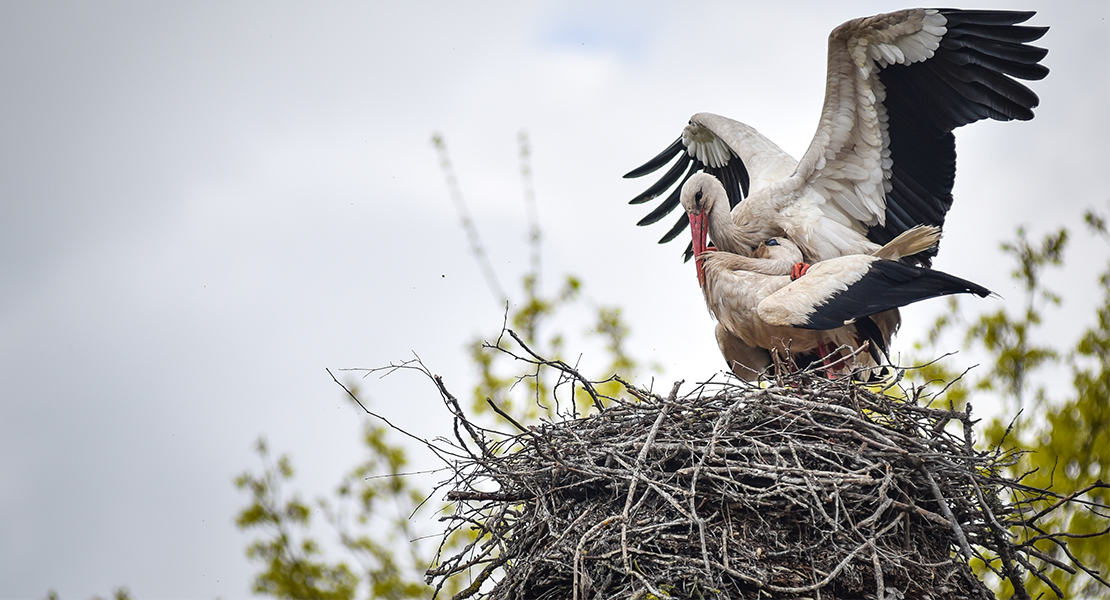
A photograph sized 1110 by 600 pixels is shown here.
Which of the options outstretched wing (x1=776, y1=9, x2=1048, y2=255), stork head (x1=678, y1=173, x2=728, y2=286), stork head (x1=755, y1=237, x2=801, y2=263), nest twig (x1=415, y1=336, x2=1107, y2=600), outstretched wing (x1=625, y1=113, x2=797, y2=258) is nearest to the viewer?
nest twig (x1=415, y1=336, x2=1107, y2=600)

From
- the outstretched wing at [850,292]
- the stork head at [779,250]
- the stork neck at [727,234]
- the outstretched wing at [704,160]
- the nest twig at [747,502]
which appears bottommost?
the nest twig at [747,502]

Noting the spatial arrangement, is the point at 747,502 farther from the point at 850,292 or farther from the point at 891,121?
the point at 891,121

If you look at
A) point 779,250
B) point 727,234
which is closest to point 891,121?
point 779,250

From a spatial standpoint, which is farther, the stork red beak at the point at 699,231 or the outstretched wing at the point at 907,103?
the stork red beak at the point at 699,231

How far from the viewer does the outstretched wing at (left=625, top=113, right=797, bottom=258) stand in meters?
7.14

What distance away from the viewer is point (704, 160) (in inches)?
311

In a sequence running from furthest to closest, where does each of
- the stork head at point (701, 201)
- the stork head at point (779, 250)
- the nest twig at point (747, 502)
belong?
the stork head at point (701, 201), the stork head at point (779, 250), the nest twig at point (747, 502)

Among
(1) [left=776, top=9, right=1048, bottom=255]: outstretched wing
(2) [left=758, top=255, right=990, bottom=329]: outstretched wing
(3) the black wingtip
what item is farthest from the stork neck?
(3) the black wingtip

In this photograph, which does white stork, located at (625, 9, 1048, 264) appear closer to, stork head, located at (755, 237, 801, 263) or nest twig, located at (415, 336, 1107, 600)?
stork head, located at (755, 237, 801, 263)

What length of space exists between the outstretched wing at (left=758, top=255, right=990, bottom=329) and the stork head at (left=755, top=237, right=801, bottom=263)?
49 centimetres

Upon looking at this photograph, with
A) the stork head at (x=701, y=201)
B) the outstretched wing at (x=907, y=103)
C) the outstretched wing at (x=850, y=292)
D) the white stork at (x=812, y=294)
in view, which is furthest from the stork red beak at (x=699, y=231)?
the outstretched wing at (x=850, y=292)

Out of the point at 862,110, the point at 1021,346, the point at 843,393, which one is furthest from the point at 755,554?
the point at 1021,346

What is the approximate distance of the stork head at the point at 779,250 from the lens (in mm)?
5711

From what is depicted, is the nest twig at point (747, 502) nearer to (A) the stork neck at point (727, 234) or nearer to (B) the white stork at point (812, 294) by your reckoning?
(B) the white stork at point (812, 294)
